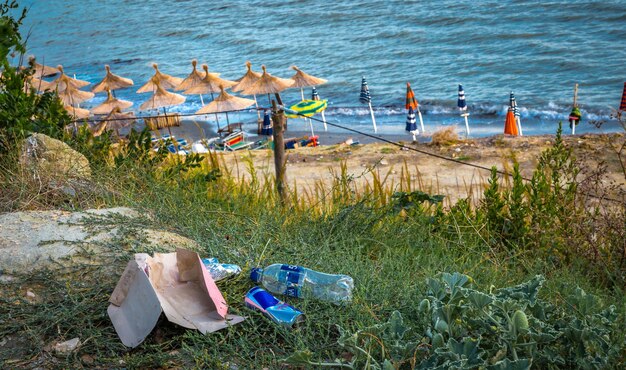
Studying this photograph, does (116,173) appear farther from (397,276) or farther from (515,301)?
(515,301)

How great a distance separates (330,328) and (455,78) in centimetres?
2259

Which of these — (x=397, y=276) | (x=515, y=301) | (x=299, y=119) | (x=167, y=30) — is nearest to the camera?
(x=515, y=301)

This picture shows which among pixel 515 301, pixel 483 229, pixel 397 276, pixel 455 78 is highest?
pixel 515 301

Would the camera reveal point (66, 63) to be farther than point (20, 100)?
Yes

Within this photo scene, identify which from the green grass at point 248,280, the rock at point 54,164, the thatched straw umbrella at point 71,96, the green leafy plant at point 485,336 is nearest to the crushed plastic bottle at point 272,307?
the green grass at point 248,280

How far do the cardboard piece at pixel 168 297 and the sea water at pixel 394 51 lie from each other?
1316cm

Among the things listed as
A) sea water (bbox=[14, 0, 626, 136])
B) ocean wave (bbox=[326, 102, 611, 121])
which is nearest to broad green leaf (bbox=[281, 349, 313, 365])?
sea water (bbox=[14, 0, 626, 136])

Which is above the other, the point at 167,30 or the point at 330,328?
the point at 330,328

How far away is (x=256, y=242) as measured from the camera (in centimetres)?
374

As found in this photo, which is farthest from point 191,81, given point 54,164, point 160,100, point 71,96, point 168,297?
point 168,297

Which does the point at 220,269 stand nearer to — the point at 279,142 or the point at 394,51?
the point at 279,142

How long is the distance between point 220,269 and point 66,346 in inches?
28.3

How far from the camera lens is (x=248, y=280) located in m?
3.37

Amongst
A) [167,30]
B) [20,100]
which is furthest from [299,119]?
[167,30]
